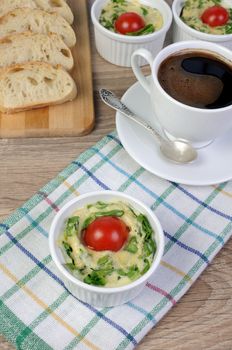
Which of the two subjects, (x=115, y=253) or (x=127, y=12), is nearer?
(x=115, y=253)

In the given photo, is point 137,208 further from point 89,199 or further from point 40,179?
point 40,179

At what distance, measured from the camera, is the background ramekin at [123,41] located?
178 centimetres

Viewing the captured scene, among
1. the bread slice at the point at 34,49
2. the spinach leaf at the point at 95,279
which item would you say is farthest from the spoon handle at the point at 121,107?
the spinach leaf at the point at 95,279

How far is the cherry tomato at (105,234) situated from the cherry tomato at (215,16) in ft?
3.12

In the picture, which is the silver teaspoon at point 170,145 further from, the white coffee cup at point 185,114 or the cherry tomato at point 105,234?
the cherry tomato at point 105,234

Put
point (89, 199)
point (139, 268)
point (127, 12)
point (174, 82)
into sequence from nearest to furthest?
point (139, 268)
point (89, 199)
point (174, 82)
point (127, 12)

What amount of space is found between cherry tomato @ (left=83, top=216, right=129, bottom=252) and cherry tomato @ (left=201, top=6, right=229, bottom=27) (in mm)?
952

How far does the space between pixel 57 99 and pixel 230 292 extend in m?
0.80

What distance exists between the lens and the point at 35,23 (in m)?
1.85

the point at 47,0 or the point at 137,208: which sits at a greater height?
the point at 47,0

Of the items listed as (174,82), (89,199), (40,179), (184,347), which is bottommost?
(184,347)

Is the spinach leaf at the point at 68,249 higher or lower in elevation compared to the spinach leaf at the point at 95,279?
higher

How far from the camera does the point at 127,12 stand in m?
1.86

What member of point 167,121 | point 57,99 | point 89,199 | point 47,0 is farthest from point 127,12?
point 89,199
